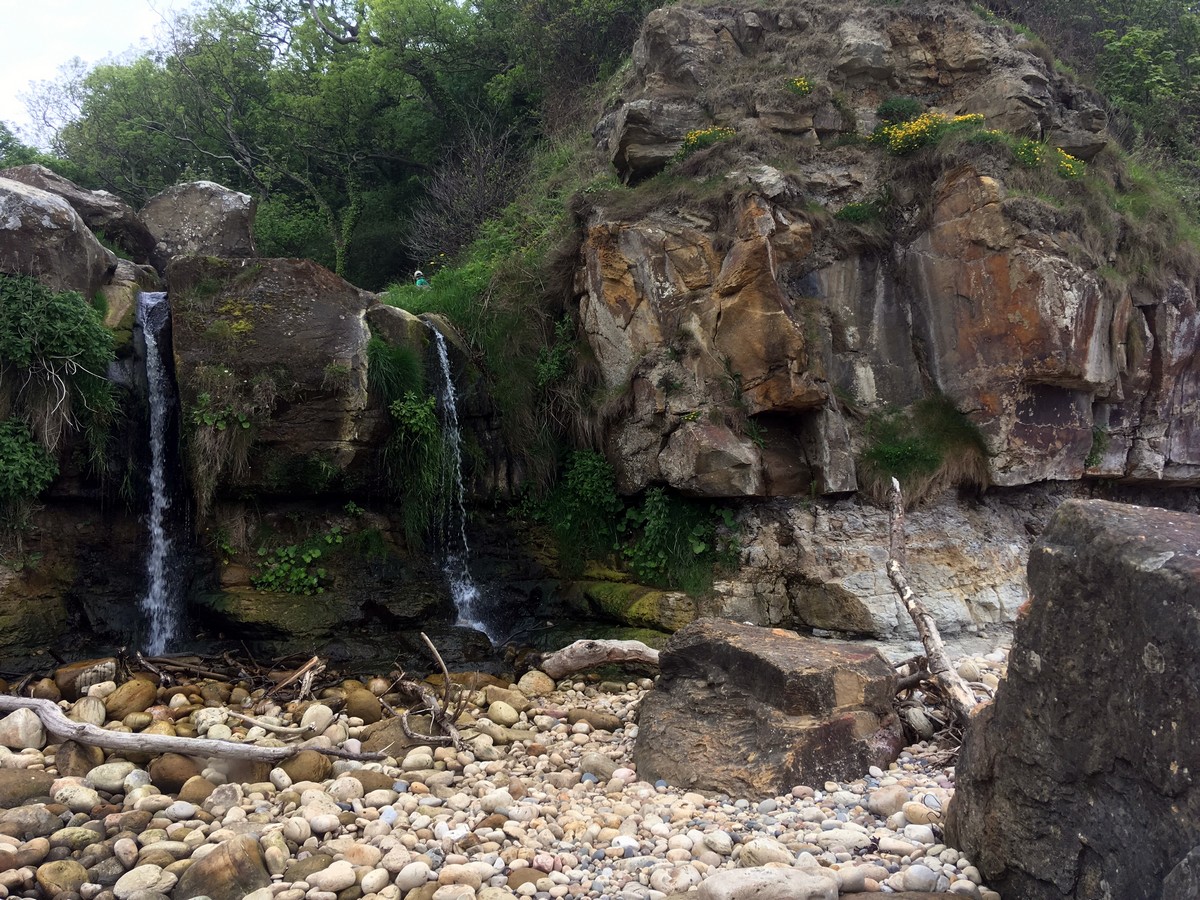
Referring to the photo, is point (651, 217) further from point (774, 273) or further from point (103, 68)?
point (103, 68)

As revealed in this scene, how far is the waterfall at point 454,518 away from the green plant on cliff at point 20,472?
4.01 metres

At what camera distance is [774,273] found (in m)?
9.22

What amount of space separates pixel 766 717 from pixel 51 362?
7747mm

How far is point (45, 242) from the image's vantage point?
8.56m

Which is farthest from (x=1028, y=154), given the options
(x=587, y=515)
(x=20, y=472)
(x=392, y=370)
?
(x=20, y=472)

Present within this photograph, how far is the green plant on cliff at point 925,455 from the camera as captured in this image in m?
9.20

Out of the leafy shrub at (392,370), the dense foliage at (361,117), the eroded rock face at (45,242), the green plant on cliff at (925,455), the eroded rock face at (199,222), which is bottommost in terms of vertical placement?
the green plant on cliff at (925,455)

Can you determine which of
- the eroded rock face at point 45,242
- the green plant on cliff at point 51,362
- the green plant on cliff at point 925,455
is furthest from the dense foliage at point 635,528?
the eroded rock face at point 45,242

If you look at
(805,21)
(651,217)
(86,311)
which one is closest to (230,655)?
(86,311)

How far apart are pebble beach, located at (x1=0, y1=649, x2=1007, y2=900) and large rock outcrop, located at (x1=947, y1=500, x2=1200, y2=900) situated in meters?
0.35

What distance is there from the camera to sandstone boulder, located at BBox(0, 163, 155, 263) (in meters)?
11.6

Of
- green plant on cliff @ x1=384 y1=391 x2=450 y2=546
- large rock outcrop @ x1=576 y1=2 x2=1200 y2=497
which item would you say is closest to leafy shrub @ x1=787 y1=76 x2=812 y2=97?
large rock outcrop @ x1=576 y1=2 x2=1200 y2=497

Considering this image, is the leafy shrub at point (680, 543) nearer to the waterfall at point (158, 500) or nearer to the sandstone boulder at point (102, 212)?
the waterfall at point (158, 500)

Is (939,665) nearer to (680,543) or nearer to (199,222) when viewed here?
(680,543)
